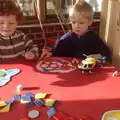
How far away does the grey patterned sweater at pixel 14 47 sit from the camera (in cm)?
141

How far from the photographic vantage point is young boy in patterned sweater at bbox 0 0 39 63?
1.27m

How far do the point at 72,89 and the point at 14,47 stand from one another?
603 millimetres

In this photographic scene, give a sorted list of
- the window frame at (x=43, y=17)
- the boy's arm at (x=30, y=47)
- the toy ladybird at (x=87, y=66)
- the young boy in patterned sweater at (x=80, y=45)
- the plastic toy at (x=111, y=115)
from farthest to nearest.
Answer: the window frame at (x=43, y=17) < the young boy in patterned sweater at (x=80, y=45) < the boy's arm at (x=30, y=47) < the toy ladybird at (x=87, y=66) < the plastic toy at (x=111, y=115)

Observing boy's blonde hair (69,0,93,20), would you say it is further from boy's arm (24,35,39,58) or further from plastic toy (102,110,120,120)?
plastic toy (102,110,120,120)

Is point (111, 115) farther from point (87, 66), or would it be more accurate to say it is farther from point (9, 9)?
point (9, 9)

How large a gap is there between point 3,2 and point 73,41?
512 mm

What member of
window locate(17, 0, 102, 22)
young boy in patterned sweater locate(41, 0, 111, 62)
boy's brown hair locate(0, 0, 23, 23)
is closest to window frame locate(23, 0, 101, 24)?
window locate(17, 0, 102, 22)

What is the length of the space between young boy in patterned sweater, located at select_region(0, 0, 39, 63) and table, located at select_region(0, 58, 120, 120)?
7.5 inches

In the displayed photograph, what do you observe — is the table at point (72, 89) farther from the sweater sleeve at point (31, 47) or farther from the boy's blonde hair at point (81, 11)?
the boy's blonde hair at point (81, 11)

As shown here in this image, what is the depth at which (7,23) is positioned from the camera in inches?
50.3

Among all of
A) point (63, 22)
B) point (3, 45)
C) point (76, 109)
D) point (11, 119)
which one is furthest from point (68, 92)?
point (63, 22)

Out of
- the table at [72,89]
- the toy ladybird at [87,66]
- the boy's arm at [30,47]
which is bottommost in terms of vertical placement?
the table at [72,89]

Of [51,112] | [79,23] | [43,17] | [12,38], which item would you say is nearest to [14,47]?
[12,38]

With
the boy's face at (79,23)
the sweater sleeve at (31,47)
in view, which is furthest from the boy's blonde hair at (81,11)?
the sweater sleeve at (31,47)
